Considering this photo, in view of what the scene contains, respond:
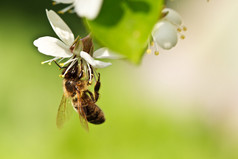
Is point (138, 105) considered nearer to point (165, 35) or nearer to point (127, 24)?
point (165, 35)

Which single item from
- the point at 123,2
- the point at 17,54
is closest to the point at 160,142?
the point at 17,54

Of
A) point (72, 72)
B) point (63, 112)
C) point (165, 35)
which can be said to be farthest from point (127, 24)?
point (63, 112)

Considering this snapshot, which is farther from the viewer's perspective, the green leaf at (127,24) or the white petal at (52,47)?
the white petal at (52,47)

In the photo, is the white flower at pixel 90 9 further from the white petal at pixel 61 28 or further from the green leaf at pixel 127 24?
the white petal at pixel 61 28

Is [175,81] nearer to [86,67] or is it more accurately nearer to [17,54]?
[17,54]

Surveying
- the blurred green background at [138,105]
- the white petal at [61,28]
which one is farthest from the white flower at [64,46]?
the blurred green background at [138,105]

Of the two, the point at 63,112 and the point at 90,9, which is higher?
the point at 90,9
